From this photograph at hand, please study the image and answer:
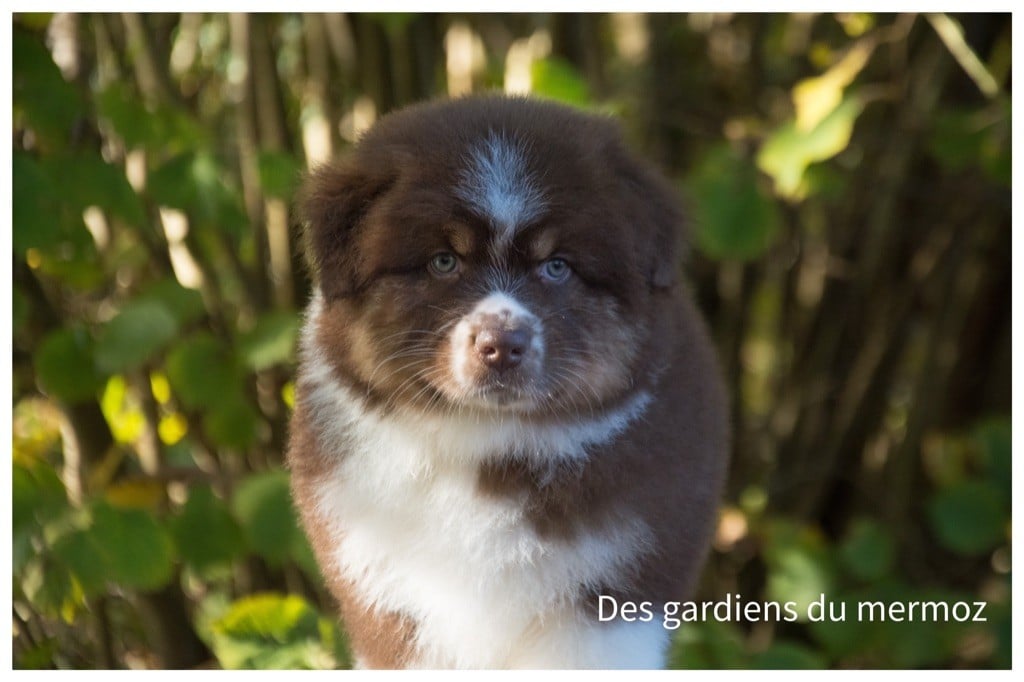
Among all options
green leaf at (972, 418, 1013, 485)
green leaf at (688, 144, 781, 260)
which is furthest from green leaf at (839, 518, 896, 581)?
green leaf at (688, 144, 781, 260)

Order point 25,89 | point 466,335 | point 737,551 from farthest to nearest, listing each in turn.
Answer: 1. point 737,551
2. point 25,89
3. point 466,335

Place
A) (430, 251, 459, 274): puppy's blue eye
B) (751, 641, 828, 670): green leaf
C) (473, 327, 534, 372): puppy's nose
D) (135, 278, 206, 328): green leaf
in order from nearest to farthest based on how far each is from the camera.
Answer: (473, 327, 534, 372): puppy's nose, (430, 251, 459, 274): puppy's blue eye, (751, 641, 828, 670): green leaf, (135, 278, 206, 328): green leaf

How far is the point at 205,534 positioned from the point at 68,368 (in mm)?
709

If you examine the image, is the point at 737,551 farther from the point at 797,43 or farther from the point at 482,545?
the point at 482,545

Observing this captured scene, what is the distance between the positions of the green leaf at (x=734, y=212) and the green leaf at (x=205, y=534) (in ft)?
6.05

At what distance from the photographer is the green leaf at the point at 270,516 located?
3.98 meters

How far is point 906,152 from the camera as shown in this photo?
565 cm

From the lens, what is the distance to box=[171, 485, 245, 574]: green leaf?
14.1 feet

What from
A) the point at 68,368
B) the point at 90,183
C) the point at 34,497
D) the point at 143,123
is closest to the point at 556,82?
the point at 143,123

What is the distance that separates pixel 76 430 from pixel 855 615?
3.06 meters

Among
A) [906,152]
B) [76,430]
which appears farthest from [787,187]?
[76,430]

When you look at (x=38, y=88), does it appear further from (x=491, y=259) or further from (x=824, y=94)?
(x=824, y=94)

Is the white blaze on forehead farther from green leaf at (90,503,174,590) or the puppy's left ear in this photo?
green leaf at (90,503,174,590)

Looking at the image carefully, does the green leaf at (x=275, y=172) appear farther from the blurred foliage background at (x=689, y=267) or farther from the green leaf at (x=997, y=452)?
the green leaf at (x=997, y=452)
